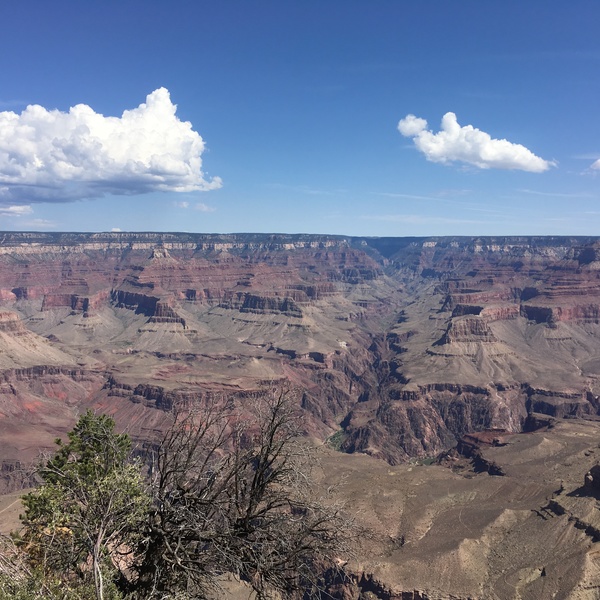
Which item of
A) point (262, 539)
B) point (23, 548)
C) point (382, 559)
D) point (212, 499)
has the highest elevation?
point (212, 499)

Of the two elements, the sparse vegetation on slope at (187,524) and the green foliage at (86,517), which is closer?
the sparse vegetation on slope at (187,524)

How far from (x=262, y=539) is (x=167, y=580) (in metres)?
3.92

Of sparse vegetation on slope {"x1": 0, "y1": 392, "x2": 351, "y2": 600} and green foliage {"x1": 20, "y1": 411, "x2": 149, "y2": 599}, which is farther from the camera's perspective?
green foliage {"x1": 20, "y1": 411, "x2": 149, "y2": 599}

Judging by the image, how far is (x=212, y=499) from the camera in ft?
65.7

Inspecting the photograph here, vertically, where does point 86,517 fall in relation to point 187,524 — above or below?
below

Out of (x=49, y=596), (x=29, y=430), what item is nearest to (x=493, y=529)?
(x=49, y=596)

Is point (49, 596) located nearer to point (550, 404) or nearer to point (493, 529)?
point (493, 529)

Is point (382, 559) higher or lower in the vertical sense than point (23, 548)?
lower

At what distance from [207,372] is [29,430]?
192 ft

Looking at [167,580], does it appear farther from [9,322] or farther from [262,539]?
[9,322]

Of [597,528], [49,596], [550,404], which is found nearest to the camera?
[49,596]

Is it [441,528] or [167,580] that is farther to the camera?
[441,528]

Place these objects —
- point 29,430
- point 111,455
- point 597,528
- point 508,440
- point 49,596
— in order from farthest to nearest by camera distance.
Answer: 1. point 29,430
2. point 508,440
3. point 597,528
4. point 111,455
5. point 49,596

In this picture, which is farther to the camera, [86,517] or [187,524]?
[86,517]
